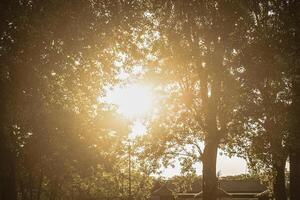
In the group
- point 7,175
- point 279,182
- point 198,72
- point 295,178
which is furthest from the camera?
point 279,182

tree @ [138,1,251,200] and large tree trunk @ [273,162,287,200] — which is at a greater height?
tree @ [138,1,251,200]

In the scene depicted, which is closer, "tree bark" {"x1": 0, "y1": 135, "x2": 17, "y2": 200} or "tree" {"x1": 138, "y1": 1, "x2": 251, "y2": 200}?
"tree bark" {"x1": 0, "y1": 135, "x2": 17, "y2": 200}

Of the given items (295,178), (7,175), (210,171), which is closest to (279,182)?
(210,171)

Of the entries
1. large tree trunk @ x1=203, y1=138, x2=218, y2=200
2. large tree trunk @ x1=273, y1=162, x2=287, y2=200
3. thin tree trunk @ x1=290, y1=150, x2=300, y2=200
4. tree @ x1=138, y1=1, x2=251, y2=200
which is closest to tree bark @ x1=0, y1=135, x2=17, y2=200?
tree @ x1=138, y1=1, x2=251, y2=200

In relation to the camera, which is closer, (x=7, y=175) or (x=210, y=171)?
(x=7, y=175)

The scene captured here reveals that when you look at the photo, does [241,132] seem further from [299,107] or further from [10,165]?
[10,165]

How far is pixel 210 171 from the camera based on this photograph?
26297 millimetres

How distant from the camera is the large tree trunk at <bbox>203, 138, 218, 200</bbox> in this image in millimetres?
25594

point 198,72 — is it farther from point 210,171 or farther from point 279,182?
point 279,182

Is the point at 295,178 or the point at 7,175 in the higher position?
the point at 7,175

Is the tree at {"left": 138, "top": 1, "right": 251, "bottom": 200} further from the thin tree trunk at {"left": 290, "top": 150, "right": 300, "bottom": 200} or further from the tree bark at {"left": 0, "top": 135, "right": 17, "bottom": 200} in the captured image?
the tree bark at {"left": 0, "top": 135, "right": 17, "bottom": 200}

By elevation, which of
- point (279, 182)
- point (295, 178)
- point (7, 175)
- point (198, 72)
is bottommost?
point (279, 182)

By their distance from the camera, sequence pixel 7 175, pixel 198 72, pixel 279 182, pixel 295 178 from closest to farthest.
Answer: pixel 7 175 → pixel 295 178 → pixel 198 72 → pixel 279 182

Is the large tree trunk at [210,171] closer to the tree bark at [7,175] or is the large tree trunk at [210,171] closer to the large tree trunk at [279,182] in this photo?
the large tree trunk at [279,182]
